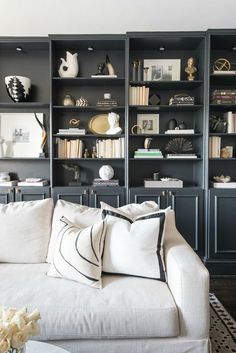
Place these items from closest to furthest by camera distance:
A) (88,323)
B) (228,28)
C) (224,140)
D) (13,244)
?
1. (88,323)
2. (13,244)
3. (228,28)
4. (224,140)

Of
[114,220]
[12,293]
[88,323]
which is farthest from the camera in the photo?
[114,220]

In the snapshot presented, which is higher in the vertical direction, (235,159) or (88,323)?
(235,159)

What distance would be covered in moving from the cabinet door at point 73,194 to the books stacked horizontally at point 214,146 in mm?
1425

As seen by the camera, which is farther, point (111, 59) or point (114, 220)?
point (111, 59)

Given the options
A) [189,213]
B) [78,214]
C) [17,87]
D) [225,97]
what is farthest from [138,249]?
[17,87]

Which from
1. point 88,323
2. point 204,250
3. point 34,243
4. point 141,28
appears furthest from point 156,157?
point 88,323

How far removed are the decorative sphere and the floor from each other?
154 cm

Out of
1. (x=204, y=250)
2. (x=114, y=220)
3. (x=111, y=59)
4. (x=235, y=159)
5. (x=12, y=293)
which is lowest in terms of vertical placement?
(x=204, y=250)

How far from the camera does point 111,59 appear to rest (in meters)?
3.45

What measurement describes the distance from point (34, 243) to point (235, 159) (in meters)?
2.25

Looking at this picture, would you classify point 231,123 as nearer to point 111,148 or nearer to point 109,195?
point 111,148

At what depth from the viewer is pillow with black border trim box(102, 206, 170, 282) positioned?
1.74 meters

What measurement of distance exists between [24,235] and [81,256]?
0.54 m

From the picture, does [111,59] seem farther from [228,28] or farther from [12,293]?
[12,293]
